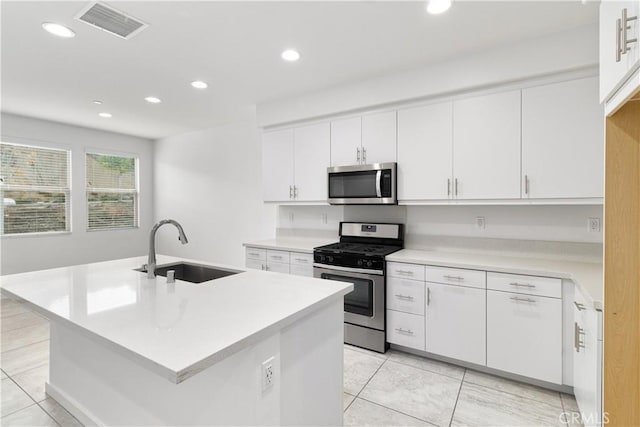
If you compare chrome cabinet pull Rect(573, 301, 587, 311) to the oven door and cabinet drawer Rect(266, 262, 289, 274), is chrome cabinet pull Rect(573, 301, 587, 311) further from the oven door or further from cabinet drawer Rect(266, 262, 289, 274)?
cabinet drawer Rect(266, 262, 289, 274)

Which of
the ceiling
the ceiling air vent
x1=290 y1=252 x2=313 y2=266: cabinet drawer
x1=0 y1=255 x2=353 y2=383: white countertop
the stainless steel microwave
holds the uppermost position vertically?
the ceiling

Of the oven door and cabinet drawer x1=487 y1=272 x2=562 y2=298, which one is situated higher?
cabinet drawer x1=487 y1=272 x2=562 y2=298

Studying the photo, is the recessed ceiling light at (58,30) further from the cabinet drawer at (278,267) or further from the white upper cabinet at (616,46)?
the white upper cabinet at (616,46)

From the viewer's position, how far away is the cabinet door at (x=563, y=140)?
7.25 feet

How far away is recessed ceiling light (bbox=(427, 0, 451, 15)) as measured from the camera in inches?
73.9

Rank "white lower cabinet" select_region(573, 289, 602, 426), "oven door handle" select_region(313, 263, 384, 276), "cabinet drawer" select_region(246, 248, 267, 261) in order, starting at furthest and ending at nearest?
1. "cabinet drawer" select_region(246, 248, 267, 261)
2. "oven door handle" select_region(313, 263, 384, 276)
3. "white lower cabinet" select_region(573, 289, 602, 426)

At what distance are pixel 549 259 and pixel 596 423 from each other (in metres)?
1.42

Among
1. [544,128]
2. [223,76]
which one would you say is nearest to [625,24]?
[544,128]

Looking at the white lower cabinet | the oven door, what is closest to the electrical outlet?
the white lower cabinet

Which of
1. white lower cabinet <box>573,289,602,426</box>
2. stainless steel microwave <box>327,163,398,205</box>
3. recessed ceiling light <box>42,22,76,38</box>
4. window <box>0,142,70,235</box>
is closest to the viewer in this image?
white lower cabinet <box>573,289,602,426</box>

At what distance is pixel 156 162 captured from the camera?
581 cm

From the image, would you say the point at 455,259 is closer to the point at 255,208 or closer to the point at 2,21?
the point at 255,208

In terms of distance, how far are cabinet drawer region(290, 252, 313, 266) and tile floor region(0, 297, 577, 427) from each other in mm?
974

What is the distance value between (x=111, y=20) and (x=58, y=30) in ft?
1.51
